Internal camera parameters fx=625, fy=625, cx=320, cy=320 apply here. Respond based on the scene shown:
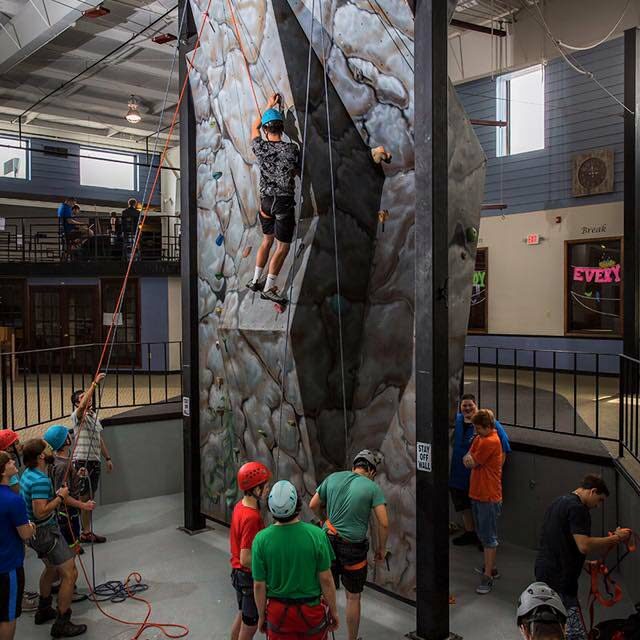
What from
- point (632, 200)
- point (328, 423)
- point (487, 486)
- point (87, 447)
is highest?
point (632, 200)

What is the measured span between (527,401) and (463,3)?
7594 millimetres

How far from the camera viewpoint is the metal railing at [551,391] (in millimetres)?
7332

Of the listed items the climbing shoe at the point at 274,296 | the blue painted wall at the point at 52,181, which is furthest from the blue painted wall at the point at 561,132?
the blue painted wall at the point at 52,181

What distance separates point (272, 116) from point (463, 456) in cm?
377

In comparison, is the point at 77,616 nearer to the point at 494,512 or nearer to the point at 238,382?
the point at 238,382

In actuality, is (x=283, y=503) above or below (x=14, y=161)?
below

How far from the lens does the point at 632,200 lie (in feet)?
30.9

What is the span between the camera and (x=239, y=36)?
5.94m

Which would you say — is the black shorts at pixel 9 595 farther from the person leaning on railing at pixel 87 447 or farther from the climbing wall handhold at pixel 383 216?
the climbing wall handhold at pixel 383 216

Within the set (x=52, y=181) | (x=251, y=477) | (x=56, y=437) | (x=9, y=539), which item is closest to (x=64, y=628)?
(x=9, y=539)

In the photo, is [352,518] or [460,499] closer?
[352,518]

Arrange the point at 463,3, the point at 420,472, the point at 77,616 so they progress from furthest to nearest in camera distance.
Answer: the point at 463,3 → the point at 77,616 → the point at 420,472

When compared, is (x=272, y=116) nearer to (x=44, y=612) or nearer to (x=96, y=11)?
(x=44, y=612)

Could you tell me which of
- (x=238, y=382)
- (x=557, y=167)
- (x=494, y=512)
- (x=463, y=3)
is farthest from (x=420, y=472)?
(x=463, y=3)
